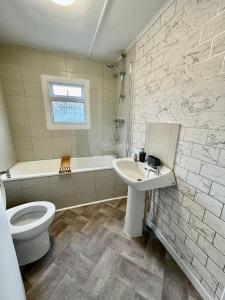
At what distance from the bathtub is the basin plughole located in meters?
0.53

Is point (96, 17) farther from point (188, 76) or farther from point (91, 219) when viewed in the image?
point (91, 219)

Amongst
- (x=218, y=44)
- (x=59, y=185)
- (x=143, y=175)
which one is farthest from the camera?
(x=59, y=185)

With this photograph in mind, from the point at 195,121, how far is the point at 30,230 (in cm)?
163

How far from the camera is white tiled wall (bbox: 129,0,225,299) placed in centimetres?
90

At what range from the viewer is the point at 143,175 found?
1.59m

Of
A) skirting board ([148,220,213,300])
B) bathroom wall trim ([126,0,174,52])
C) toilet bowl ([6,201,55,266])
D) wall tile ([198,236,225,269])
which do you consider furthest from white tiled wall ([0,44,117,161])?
wall tile ([198,236,225,269])

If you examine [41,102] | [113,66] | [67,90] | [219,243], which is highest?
[113,66]

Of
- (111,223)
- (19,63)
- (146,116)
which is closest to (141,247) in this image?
(111,223)

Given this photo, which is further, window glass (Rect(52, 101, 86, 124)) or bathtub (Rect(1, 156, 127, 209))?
window glass (Rect(52, 101, 86, 124))

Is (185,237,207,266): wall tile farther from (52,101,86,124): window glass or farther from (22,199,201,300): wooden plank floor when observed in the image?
(52,101,86,124): window glass

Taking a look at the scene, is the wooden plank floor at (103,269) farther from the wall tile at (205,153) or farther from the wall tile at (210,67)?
the wall tile at (210,67)

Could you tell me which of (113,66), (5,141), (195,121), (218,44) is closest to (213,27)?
(218,44)

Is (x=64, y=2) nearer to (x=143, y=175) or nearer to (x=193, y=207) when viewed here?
(x=143, y=175)

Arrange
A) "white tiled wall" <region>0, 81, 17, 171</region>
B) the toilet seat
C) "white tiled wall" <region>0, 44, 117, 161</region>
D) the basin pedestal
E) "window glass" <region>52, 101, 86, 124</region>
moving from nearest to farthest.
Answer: the toilet seat, the basin pedestal, "white tiled wall" <region>0, 81, 17, 171</region>, "white tiled wall" <region>0, 44, 117, 161</region>, "window glass" <region>52, 101, 86, 124</region>
